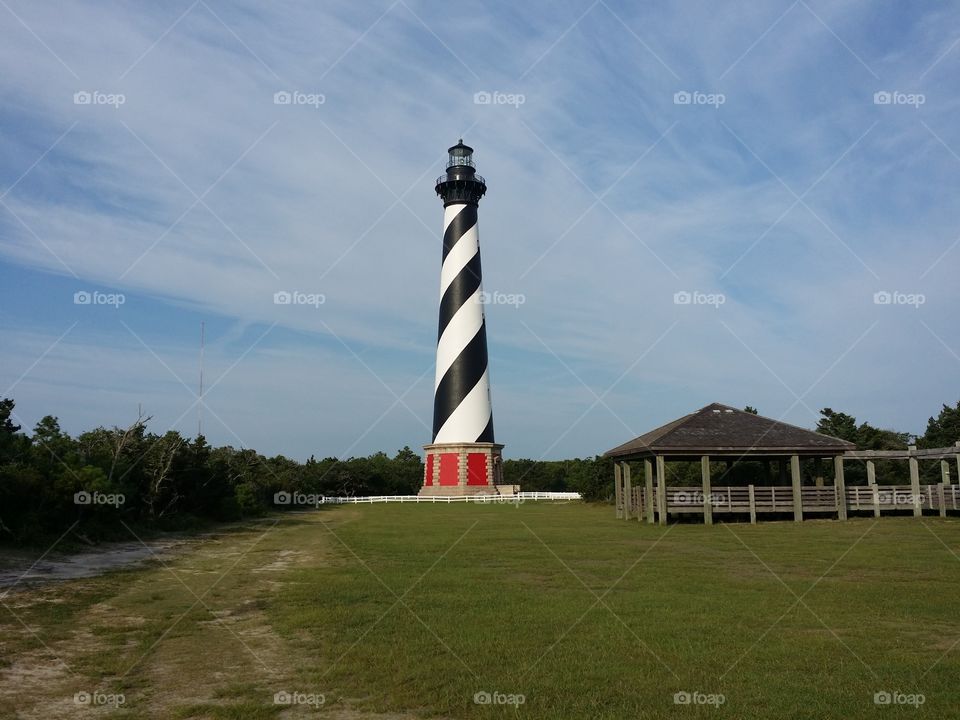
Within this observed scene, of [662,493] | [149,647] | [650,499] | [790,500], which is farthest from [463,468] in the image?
[149,647]

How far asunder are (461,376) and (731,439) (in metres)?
21.6

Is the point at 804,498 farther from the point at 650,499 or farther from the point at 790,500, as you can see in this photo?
the point at 650,499

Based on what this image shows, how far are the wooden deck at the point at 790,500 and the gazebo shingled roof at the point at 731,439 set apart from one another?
136 centimetres

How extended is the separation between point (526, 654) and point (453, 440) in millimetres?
36236

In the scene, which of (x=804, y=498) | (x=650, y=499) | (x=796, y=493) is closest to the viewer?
Answer: (x=650, y=499)

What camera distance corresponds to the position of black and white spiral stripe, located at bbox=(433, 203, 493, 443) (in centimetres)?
4253

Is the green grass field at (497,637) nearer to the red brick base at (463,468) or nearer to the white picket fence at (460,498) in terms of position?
the white picket fence at (460,498)

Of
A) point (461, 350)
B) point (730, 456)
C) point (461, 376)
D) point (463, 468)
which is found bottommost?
point (463, 468)

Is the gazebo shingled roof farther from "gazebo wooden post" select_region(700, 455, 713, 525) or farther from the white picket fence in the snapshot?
the white picket fence

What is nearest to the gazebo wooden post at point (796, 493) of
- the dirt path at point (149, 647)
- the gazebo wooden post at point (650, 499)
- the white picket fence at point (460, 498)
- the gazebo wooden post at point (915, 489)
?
the gazebo wooden post at point (915, 489)

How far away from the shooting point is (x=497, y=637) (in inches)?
291

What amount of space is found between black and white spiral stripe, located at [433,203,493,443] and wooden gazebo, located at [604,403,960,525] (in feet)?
61.7

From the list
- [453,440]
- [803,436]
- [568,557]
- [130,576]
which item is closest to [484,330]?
[453,440]

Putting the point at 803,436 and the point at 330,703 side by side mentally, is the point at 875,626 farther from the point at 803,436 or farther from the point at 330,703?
the point at 803,436
